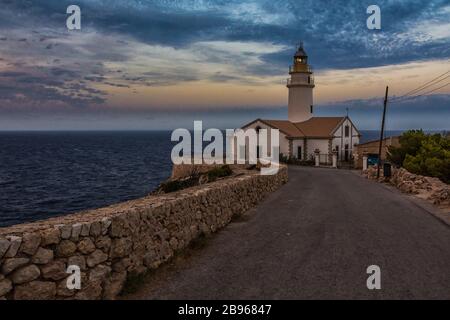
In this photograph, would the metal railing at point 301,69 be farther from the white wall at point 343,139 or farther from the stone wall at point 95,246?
the stone wall at point 95,246

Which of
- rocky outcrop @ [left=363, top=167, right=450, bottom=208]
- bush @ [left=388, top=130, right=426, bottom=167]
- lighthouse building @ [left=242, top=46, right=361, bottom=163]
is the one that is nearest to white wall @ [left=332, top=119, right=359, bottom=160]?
lighthouse building @ [left=242, top=46, right=361, bottom=163]

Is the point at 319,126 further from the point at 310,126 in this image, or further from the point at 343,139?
the point at 343,139

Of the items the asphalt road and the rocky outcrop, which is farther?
the rocky outcrop

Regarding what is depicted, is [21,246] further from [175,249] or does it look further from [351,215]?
[351,215]

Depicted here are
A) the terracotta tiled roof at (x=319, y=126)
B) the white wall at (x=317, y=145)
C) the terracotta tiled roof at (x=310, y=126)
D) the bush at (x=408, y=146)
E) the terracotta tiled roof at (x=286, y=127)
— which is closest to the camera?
the bush at (x=408, y=146)

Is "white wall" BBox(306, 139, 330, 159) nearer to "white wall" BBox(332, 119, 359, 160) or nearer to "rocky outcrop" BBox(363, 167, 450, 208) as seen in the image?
"white wall" BBox(332, 119, 359, 160)

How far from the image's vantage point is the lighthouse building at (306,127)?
53.3 meters

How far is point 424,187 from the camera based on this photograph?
22.4m

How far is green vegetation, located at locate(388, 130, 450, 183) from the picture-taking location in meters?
28.0

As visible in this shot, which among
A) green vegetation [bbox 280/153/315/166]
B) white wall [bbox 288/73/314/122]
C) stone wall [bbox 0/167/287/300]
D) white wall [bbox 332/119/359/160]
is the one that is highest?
white wall [bbox 288/73/314/122]

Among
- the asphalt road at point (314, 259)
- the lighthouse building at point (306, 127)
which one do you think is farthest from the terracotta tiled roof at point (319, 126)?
the asphalt road at point (314, 259)

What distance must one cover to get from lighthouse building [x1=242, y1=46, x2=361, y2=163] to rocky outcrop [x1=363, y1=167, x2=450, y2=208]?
25196mm

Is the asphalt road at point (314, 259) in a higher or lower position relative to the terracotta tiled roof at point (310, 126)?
lower

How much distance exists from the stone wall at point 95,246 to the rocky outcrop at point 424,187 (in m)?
11.6
